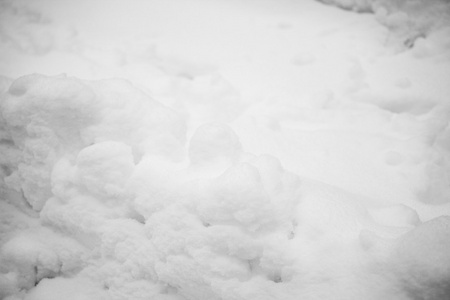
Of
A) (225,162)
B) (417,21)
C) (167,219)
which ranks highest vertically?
(417,21)

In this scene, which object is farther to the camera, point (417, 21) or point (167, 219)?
point (417, 21)

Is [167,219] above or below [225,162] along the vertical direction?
below

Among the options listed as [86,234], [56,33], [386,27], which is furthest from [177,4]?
[86,234]

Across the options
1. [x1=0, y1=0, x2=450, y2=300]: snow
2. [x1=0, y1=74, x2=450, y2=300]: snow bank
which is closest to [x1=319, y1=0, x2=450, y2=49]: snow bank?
[x1=0, y1=0, x2=450, y2=300]: snow

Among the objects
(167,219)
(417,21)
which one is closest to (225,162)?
(167,219)

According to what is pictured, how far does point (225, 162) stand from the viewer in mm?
1277

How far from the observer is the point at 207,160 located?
1.29 meters

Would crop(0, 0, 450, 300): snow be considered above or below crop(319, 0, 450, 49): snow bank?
below

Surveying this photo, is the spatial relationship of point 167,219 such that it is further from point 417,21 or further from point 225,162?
point 417,21

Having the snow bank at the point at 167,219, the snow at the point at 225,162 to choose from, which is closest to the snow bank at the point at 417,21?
the snow at the point at 225,162

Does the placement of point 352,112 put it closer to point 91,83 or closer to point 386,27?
point 386,27

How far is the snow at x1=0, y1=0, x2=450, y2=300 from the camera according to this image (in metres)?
1.08

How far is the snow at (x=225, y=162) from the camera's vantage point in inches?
42.7

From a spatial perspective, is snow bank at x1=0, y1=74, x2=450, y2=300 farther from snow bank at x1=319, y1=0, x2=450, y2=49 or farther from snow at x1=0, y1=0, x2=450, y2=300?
snow bank at x1=319, y1=0, x2=450, y2=49
